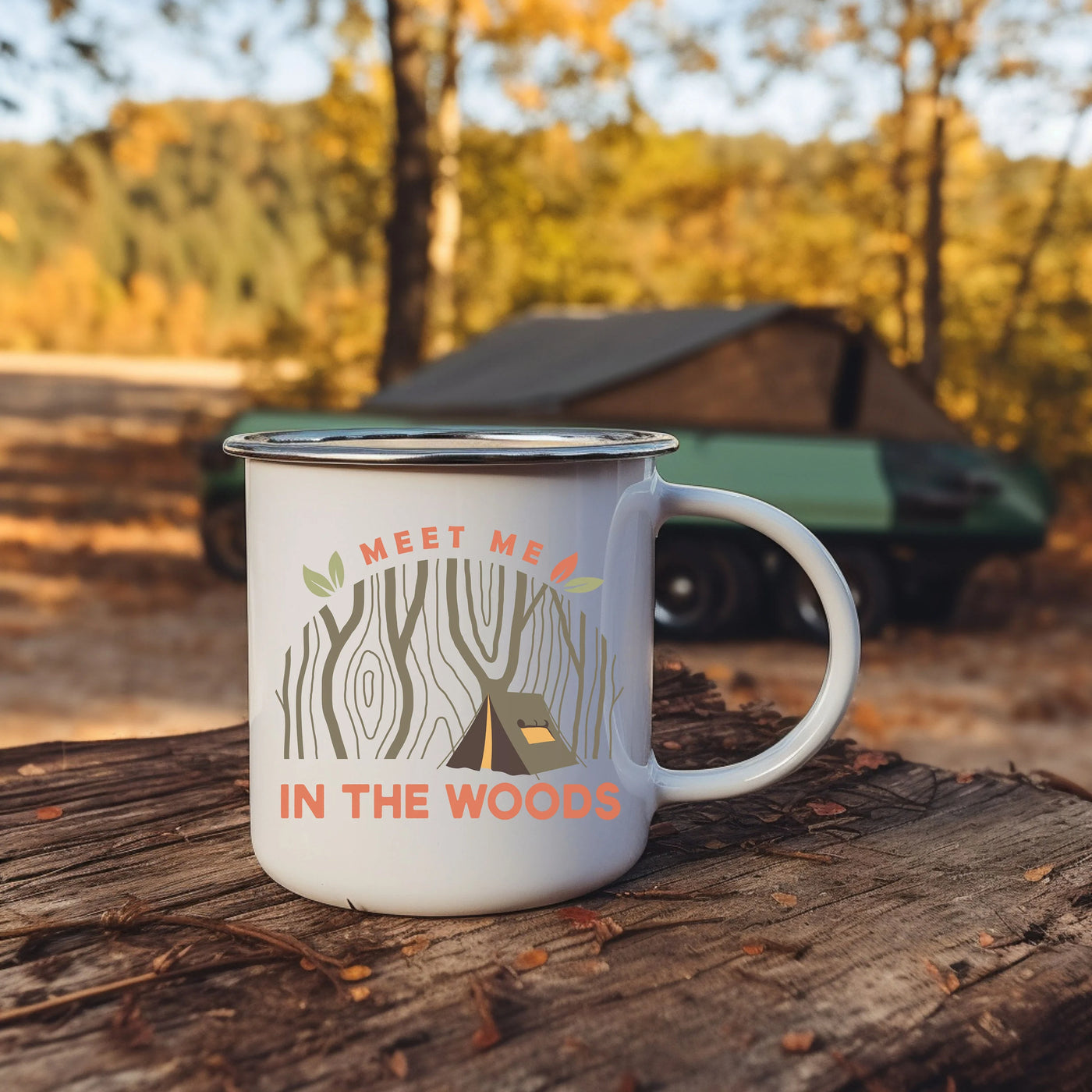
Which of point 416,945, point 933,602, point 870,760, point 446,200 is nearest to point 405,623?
point 416,945

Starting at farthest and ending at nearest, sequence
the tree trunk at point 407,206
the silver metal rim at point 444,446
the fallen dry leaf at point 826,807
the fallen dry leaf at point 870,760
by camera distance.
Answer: the tree trunk at point 407,206, the fallen dry leaf at point 870,760, the fallen dry leaf at point 826,807, the silver metal rim at point 444,446

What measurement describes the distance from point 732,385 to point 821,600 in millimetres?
6102

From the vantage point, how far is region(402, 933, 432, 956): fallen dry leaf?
1051 mm

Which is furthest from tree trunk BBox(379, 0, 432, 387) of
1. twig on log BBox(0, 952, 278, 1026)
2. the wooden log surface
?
twig on log BBox(0, 952, 278, 1026)

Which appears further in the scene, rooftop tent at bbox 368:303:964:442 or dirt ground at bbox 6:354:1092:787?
rooftop tent at bbox 368:303:964:442

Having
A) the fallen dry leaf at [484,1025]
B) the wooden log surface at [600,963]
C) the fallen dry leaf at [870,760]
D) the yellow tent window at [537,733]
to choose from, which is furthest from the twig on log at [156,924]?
the fallen dry leaf at [870,760]

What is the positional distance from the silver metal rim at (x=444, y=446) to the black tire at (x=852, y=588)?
18.1ft

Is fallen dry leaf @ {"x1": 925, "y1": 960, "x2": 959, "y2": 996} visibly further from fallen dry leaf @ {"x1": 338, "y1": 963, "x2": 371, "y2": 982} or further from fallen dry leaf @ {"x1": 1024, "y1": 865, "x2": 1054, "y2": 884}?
fallen dry leaf @ {"x1": 338, "y1": 963, "x2": 371, "y2": 982}

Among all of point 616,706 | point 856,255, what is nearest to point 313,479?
point 616,706

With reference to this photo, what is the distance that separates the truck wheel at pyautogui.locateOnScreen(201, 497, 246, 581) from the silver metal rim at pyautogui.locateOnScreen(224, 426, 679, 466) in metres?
7.01

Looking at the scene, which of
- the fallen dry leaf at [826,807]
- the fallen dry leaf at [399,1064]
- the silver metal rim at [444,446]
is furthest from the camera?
the fallen dry leaf at [826,807]

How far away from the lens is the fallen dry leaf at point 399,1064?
88 centimetres

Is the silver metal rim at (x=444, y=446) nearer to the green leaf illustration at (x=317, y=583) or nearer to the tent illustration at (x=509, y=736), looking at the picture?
the green leaf illustration at (x=317, y=583)

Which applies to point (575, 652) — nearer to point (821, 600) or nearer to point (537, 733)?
point (537, 733)
